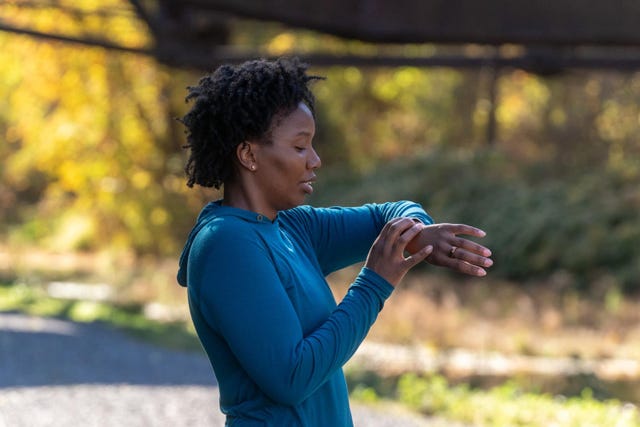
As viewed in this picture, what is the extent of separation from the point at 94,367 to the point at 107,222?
10202mm

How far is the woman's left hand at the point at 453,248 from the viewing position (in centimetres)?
225

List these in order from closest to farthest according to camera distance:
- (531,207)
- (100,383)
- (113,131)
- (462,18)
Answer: (462,18) → (100,383) → (531,207) → (113,131)

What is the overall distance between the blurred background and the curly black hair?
14.0 feet

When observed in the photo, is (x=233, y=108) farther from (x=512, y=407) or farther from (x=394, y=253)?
(x=512, y=407)

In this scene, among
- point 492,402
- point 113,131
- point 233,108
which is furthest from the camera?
point 113,131

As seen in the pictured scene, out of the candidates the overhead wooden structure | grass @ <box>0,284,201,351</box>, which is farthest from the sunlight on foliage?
grass @ <box>0,284,201,351</box>

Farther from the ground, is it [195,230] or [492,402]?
[492,402]

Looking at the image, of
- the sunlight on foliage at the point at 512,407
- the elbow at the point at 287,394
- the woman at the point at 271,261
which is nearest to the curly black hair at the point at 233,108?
the woman at the point at 271,261

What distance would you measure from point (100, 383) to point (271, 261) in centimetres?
750

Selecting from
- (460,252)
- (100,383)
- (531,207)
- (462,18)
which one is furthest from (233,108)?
(531,207)

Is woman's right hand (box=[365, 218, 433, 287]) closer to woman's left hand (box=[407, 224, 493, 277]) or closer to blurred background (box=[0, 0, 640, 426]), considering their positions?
woman's left hand (box=[407, 224, 493, 277])

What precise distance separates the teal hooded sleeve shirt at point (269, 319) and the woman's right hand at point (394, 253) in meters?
0.02

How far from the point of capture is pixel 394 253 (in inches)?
86.7

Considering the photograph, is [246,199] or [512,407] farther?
[512,407]
